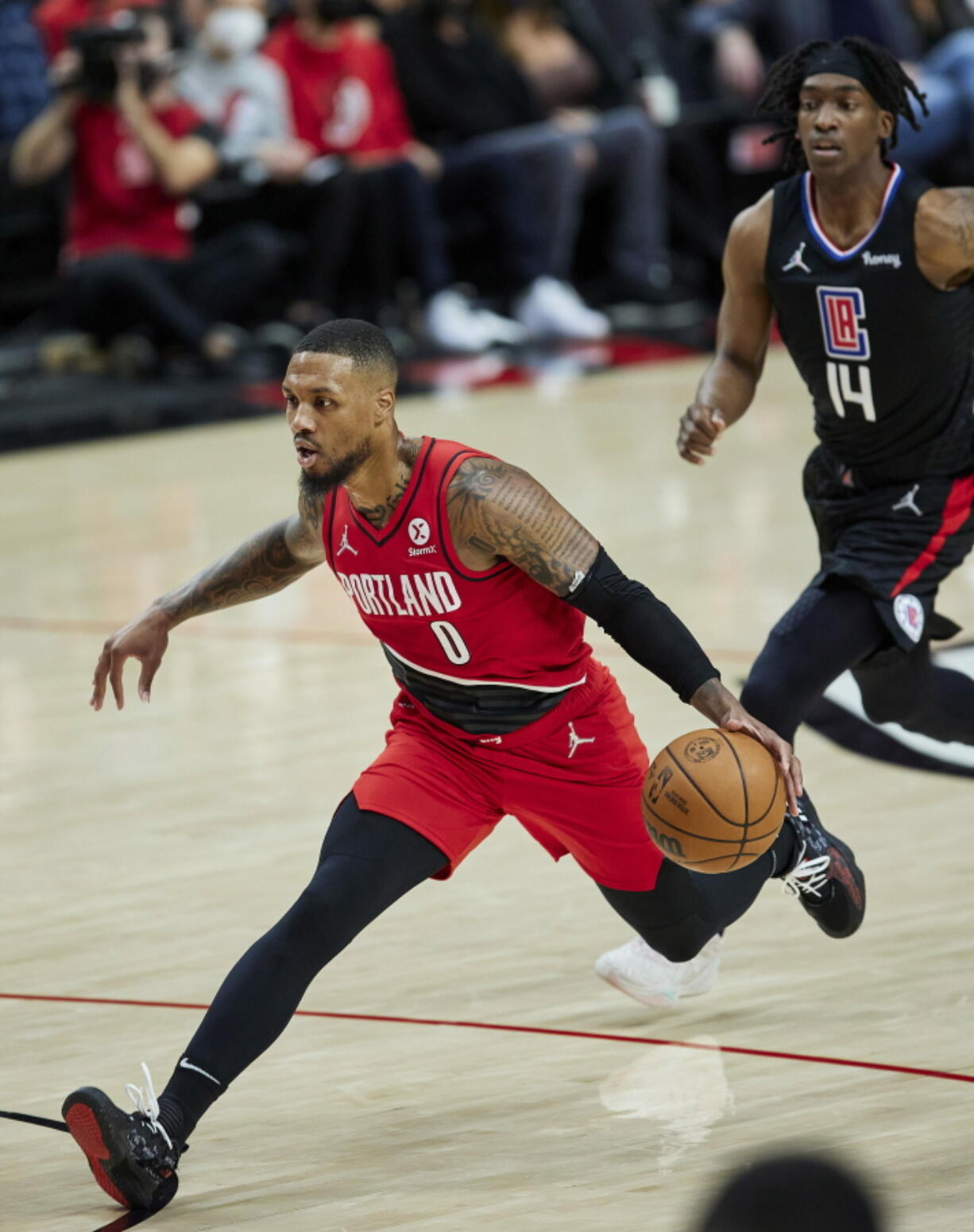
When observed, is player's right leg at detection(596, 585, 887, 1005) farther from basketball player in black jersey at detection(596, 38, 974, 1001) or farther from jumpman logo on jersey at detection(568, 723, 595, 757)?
jumpman logo on jersey at detection(568, 723, 595, 757)

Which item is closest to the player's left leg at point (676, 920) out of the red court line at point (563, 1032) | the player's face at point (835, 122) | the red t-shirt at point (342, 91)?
the red court line at point (563, 1032)

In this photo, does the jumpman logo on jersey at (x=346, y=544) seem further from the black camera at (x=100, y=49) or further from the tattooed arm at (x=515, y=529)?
the black camera at (x=100, y=49)

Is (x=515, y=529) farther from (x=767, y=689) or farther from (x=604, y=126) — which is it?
(x=604, y=126)

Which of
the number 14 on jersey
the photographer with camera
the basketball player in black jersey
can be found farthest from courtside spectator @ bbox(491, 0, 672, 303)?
the number 14 on jersey

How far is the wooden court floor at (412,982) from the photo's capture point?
3779mm

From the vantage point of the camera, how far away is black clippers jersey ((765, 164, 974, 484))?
16.5ft

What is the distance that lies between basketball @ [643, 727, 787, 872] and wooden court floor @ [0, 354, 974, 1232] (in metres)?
0.49

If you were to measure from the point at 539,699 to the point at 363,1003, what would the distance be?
3.05 feet

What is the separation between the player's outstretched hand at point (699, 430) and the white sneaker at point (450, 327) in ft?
30.4

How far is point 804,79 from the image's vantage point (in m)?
5.08

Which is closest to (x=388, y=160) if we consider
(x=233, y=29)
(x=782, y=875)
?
(x=233, y=29)

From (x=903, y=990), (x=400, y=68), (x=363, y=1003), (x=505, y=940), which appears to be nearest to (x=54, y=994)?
(x=363, y=1003)

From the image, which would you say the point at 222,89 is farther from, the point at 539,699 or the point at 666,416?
the point at 539,699

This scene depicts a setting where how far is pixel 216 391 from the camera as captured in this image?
13.3 m
